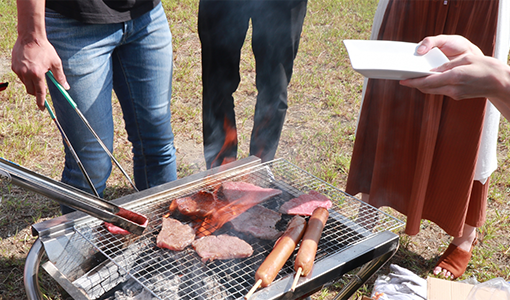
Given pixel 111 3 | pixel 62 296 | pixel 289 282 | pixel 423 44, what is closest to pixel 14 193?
pixel 62 296

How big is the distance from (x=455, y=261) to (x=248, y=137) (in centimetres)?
247

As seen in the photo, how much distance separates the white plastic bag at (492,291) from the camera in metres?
2.15

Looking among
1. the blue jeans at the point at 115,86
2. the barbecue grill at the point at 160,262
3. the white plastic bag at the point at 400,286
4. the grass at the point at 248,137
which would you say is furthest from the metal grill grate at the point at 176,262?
the grass at the point at 248,137

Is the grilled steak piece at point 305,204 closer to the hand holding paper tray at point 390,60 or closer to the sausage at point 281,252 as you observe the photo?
the sausage at point 281,252

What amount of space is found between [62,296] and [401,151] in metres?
2.39

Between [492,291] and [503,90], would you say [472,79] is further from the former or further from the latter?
[492,291]

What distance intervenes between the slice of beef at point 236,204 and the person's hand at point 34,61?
0.99 m

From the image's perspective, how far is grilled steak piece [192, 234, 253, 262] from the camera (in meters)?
1.74

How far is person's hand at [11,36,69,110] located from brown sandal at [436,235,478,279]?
275cm

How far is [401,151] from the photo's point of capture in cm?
265

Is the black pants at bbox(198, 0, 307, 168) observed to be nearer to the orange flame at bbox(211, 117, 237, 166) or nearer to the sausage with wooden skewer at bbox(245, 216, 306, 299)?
the orange flame at bbox(211, 117, 237, 166)

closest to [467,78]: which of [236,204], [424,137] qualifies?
[424,137]

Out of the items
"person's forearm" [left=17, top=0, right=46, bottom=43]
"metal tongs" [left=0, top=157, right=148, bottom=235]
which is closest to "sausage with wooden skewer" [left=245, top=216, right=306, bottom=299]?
"metal tongs" [left=0, top=157, right=148, bottom=235]

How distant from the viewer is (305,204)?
2.05 meters
